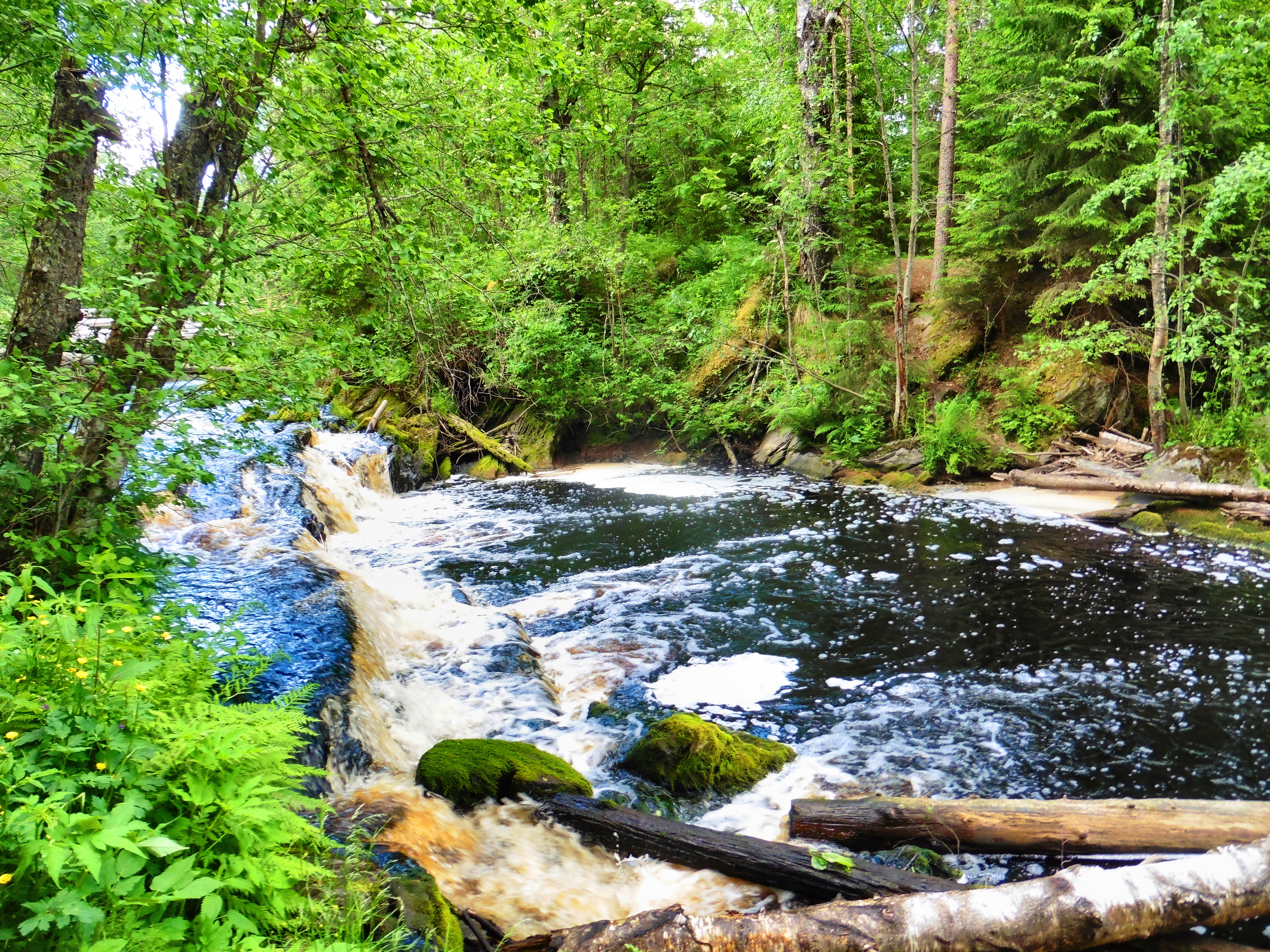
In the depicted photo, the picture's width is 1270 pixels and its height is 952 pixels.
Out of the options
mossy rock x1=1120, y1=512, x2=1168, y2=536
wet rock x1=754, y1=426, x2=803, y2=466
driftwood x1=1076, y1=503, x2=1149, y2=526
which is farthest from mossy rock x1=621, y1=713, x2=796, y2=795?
wet rock x1=754, y1=426, x2=803, y2=466

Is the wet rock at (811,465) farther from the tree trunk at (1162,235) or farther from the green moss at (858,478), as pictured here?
the tree trunk at (1162,235)

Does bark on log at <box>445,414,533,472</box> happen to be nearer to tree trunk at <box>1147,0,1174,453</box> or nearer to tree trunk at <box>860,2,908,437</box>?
tree trunk at <box>860,2,908,437</box>

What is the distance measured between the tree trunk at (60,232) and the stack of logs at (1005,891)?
4.37 metres

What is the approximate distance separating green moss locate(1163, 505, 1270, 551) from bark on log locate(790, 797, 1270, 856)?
618cm

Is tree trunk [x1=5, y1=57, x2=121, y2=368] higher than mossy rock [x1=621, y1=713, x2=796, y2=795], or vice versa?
tree trunk [x1=5, y1=57, x2=121, y2=368]

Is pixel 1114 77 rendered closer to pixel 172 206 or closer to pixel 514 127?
pixel 514 127

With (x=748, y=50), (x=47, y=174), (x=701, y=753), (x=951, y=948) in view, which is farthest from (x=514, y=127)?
(x=748, y=50)

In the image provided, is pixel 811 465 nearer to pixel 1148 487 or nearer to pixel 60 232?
pixel 1148 487

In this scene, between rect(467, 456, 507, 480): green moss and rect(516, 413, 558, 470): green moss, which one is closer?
rect(467, 456, 507, 480): green moss

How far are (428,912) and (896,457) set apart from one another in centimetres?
1248

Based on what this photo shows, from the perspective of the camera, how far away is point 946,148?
14.8 metres

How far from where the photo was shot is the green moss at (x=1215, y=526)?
8.07 metres

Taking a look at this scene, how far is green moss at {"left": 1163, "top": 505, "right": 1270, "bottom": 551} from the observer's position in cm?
807

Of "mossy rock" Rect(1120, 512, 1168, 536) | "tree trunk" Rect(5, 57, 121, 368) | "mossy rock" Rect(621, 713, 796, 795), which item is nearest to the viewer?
"tree trunk" Rect(5, 57, 121, 368)
